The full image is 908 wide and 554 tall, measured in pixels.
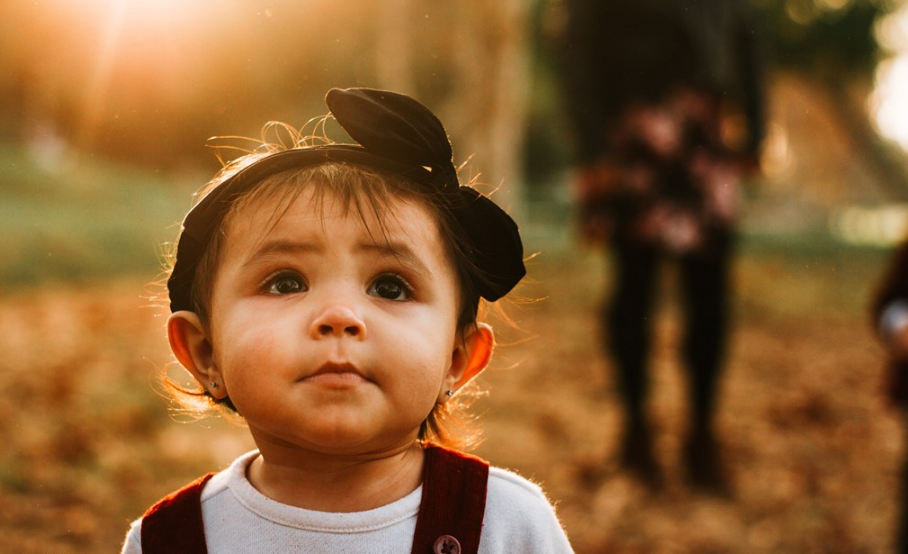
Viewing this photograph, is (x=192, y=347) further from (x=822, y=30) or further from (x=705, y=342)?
(x=822, y=30)

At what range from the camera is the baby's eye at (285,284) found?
4.00 feet

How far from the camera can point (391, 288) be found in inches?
49.0

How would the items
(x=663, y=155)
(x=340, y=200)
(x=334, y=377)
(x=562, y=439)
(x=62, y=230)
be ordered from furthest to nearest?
(x=62, y=230) < (x=562, y=439) < (x=663, y=155) < (x=340, y=200) < (x=334, y=377)

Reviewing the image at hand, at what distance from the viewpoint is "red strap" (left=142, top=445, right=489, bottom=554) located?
1.26 metres

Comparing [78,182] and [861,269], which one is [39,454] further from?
[861,269]

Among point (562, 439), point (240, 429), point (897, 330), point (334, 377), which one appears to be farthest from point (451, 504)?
point (562, 439)

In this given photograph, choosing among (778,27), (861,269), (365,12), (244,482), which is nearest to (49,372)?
(365,12)

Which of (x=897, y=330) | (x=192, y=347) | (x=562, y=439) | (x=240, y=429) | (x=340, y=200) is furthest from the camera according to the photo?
(x=562, y=439)

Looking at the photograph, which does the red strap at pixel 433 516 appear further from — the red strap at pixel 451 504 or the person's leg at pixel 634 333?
the person's leg at pixel 634 333

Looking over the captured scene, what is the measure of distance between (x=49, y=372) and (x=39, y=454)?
1.34 meters

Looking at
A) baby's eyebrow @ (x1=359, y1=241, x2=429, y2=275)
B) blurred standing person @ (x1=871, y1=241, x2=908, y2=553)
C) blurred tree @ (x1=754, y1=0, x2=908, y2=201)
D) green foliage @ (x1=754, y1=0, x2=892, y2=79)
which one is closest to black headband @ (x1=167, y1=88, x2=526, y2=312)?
baby's eyebrow @ (x1=359, y1=241, x2=429, y2=275)

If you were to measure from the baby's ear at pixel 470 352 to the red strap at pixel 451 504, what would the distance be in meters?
0.12

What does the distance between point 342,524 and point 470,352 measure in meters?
0.33

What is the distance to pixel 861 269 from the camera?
13.5 metres
